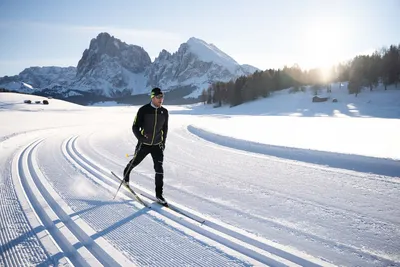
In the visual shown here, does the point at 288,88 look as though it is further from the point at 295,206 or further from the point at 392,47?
the point at 295,206

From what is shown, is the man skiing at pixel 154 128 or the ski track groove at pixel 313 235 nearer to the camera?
the ski track groove at pixel 313 235

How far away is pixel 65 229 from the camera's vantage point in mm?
4035

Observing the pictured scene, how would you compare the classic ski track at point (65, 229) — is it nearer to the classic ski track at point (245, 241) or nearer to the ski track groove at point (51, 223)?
the ski track groove at point (51, 223)

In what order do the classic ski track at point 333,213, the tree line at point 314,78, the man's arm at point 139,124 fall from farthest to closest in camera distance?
1. the tree line at point 314,78
2. the man's arm at point 139,124
3. the classic ski track at point 333,213

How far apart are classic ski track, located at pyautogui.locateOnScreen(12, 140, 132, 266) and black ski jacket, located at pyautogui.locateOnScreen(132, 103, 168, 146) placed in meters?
1.87

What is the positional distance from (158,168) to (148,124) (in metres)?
0.92

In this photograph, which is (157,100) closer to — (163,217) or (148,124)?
(148,124)

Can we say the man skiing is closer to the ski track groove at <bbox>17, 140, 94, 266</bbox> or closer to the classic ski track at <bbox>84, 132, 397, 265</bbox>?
the classic ski track at <bbox>84, 132, 397, 265</bbox>

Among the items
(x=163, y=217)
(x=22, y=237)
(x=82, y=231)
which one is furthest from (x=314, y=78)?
(x=22, y=237)

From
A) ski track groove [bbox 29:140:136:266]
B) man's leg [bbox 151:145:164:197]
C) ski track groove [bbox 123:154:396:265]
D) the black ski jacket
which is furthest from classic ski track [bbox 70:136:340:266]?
the black ski jacket

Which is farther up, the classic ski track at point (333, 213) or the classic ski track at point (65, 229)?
the classic ski track at point (65, 229)

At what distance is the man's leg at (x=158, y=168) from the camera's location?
5.33 metres

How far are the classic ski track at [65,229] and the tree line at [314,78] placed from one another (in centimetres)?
6506

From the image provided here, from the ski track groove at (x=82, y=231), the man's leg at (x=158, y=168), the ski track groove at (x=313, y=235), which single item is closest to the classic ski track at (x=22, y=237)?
the ski track groove at (x=82, y=231)
